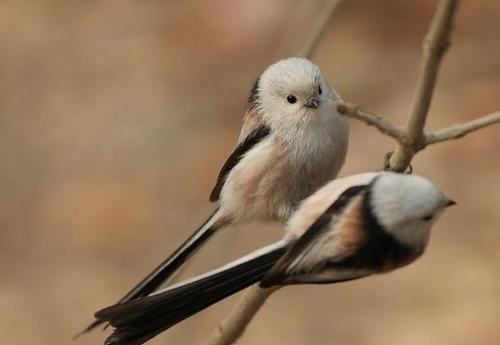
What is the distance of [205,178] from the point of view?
179 inches

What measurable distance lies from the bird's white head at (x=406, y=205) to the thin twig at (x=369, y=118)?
0.06m

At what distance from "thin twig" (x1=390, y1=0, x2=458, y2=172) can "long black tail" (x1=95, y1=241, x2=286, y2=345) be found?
23 cm

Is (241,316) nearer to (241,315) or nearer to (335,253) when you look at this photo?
(241,315)

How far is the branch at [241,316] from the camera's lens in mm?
1608

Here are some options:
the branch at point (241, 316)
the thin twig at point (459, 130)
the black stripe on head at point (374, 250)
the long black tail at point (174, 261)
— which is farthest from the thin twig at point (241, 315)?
the thin twig at point (459, 130)

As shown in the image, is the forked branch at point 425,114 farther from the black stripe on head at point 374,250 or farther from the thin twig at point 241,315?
the thin twig at point 241,315

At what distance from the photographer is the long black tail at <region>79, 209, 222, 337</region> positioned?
162 cm

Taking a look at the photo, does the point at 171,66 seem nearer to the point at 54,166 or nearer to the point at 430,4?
the point at 54,166

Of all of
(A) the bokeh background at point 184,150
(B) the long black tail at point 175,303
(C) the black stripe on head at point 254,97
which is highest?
(A) the bokeh background at point 184,150

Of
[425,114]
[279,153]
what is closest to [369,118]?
[425,114]

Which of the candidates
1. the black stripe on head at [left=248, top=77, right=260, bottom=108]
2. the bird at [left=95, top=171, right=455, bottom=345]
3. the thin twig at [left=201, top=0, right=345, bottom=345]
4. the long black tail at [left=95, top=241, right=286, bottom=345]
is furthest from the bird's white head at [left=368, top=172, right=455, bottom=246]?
the black stripe on head at [left=248, top=77, right=260, bottom=108]

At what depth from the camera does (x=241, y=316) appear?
5.48ft

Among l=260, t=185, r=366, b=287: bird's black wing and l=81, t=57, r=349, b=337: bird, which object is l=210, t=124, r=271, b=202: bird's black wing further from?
l=260, t=185, r=366, b=287: bird's black wing

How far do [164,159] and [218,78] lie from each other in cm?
53
